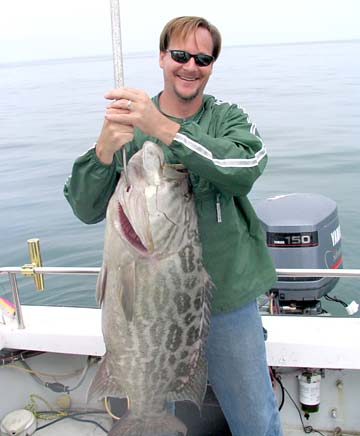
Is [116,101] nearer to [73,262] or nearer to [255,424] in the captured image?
[255,424]

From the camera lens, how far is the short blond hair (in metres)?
2.38

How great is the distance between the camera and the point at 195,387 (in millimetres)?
2488

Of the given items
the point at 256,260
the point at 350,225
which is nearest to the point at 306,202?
the point at 256,260

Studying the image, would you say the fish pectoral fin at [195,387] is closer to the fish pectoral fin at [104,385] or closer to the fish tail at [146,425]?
the fish tail at [146,425]

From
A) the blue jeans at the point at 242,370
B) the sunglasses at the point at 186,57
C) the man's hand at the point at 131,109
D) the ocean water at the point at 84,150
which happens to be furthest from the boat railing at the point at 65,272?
the ocean water at the point at 84,150

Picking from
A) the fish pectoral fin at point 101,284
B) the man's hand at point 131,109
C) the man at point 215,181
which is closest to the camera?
the man's hand at point 131,109

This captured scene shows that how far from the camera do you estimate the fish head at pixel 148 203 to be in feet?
6.82

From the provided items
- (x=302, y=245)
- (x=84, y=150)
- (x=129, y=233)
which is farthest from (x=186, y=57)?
(x=84, y=150)

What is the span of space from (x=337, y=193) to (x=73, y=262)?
19.3ft

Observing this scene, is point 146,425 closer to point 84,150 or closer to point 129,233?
point 129,233

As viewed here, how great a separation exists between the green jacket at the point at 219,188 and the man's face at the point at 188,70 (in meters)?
0.13

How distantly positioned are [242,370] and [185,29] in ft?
5.18

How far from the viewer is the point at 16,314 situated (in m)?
3.74

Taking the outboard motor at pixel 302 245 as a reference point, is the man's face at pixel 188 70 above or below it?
above
